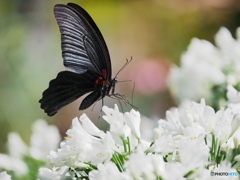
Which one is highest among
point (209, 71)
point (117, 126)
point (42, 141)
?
point (209, 71)

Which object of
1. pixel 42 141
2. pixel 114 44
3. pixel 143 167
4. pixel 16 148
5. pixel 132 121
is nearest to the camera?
pixel 143 167

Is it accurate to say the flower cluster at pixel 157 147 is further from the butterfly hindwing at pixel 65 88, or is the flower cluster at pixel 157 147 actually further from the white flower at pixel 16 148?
the white flower at pixel 16 148

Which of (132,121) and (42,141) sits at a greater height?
(42,141)

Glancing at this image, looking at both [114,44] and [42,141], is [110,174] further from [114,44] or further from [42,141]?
[114,44]

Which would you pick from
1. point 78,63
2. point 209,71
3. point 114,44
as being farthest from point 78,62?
point 114,44

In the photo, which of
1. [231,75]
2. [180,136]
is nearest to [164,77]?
[231,75]

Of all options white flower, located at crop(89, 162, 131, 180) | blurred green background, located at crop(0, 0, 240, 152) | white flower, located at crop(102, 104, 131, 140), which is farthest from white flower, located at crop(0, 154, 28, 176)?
blurred green background, located at crop(0, 0, 240, 152)

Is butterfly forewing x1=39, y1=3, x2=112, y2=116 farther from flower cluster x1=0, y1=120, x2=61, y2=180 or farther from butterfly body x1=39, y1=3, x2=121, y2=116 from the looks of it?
flower cluster x1=0, y1=120, x2=61, y2=180

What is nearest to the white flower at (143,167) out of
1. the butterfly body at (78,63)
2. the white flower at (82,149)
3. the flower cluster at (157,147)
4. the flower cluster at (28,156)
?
the flower cluster at (157,147)
